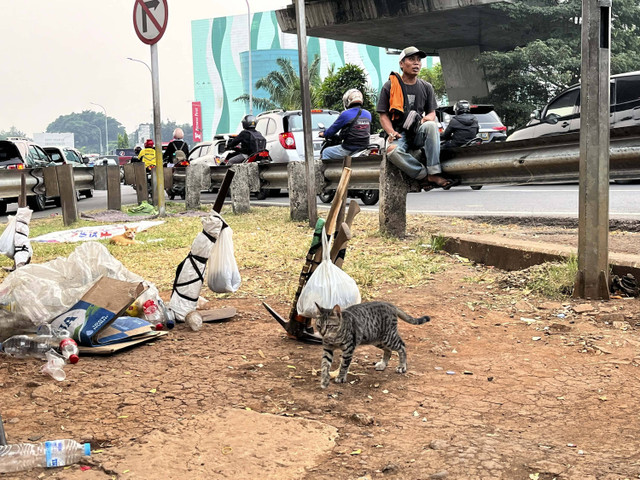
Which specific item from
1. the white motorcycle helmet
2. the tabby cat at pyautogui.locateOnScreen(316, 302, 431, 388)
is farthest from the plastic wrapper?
the white motorcycle helmet

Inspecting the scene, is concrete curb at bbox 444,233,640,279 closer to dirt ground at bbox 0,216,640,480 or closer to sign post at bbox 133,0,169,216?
dirt ground at bbox 0,216,640,480

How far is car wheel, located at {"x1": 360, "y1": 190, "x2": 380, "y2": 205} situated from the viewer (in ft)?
45.2

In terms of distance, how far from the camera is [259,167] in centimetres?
1252

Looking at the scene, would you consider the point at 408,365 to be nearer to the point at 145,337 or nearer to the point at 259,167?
the point at 145,337

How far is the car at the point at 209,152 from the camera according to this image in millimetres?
21647

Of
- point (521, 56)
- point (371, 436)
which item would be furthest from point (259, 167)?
point (521, 56)

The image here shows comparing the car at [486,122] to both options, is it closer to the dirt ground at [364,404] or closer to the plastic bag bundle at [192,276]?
the plastic bag bundle at [192,276]

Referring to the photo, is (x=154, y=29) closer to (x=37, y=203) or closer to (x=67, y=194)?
(x=67, y=194)

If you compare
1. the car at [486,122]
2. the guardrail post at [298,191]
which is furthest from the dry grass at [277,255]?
the car at [486,122]

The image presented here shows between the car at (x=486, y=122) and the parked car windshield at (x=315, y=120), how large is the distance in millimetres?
3825

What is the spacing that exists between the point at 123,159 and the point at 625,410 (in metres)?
70.9

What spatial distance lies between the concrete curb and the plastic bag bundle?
2.54 meters

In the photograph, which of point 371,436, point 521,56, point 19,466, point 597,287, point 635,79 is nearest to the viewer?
point 19,466

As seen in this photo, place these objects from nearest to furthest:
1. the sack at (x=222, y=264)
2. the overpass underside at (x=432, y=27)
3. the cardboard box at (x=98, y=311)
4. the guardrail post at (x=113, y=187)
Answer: the cardboard box at (x=98, y=311)
the sack at (x=222, y=264)
the guardrail post at (x=113, y=187)
the overpass underside at (x=432, y=27)
